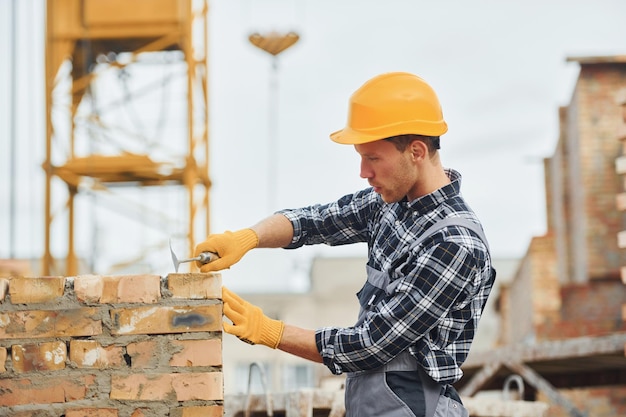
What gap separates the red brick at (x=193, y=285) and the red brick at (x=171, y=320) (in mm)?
39

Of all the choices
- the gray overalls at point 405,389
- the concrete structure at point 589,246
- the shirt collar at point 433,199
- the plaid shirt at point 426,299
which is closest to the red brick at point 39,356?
the plaid shirt at point 426,299

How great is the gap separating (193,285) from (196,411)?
0.41 m

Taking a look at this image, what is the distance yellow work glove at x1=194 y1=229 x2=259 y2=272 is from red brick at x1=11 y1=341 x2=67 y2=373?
556mm

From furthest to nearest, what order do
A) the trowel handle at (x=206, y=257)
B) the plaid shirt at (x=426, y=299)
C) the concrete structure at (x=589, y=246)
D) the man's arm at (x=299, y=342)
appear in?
the concrete structure at (x=589, y=246), the trowel handle at (x=206, y=257), the man's arm at (x=299, y=342), the plaid shirt at (x=426, y=299)

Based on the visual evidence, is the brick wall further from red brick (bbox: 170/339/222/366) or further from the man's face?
the man's face

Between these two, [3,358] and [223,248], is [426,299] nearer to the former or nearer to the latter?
[223,248]

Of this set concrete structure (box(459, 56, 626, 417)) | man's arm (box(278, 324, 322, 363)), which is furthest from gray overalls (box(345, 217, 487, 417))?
concrete structure (box(459, 56, 626, 417))

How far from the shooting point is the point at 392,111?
342 centimetres

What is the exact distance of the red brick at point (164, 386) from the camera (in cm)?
337

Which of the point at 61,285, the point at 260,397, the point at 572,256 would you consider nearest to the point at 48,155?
the point at 572,256

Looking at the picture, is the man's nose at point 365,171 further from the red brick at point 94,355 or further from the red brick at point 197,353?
the red brick at point 94,355

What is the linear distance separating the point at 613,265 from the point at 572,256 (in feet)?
6.05

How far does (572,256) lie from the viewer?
14531 millimetres

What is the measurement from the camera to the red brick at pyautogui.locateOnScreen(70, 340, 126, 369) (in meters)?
3.38
